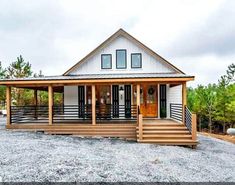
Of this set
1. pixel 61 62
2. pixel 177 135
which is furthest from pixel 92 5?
pixel 61 62

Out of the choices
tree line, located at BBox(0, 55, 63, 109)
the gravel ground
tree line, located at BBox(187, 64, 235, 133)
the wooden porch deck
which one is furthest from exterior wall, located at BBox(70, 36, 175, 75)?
tree line, located at BBox(0, 55, 63, 109)

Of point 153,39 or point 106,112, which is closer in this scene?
point 106,112

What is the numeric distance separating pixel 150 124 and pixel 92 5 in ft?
40.2

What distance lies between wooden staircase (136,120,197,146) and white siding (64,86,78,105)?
211 inches

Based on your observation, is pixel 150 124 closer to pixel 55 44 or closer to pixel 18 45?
pixel 55 44

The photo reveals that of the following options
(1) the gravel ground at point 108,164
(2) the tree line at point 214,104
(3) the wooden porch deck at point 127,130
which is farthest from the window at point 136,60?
(2) the tree line at point 214,104

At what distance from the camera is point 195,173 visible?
24.5ft

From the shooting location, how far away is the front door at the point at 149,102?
53.1ft

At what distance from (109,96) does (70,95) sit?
2.47 meters

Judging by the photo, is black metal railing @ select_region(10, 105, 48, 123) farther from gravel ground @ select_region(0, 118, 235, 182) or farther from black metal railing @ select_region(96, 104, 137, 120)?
gravel ground @ select_region(0, 118, 235, 182)

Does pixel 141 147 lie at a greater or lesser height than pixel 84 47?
lesser

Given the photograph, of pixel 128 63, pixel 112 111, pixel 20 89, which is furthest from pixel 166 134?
pixel 20 89

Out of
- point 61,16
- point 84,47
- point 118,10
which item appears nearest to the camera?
point 118,10

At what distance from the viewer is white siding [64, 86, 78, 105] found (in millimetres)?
16250
